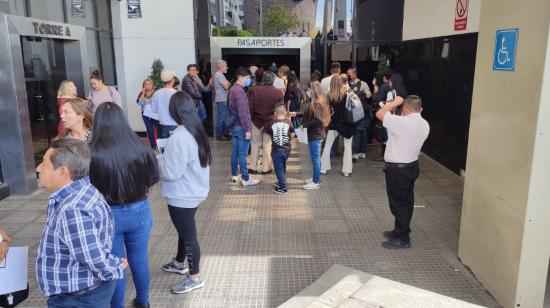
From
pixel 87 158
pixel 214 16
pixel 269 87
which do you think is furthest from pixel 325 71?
pixel 87 158

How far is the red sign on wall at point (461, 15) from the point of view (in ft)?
24.6

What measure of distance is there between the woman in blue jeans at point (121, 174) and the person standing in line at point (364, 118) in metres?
5.89

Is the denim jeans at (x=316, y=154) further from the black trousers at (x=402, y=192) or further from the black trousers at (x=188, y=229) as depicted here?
the black trousers at (x=188, y=229)

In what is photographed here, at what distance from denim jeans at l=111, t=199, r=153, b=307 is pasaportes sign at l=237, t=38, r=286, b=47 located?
803cm

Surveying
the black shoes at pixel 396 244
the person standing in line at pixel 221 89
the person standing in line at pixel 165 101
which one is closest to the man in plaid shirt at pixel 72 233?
the black shoes at pixel 396 244

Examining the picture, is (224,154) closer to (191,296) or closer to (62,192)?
(191,296)

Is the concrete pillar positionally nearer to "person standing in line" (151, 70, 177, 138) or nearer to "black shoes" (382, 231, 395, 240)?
"black shoes" (382, 231, 395, 240)

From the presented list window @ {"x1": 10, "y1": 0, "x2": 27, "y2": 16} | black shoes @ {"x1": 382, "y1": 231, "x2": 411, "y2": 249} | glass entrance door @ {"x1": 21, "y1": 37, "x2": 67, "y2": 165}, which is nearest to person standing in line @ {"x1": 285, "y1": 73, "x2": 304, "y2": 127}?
glass entrance door @ {"x1": 21, "y1": 37, "x2": 67, "y2": 165}

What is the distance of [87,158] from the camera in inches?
96.2

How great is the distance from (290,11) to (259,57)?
1.46 meters

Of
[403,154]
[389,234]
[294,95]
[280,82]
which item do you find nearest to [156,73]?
[280,82]

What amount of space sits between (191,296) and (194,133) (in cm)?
144

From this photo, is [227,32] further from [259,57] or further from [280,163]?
[280,163]

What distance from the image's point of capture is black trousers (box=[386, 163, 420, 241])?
15.4 feet
